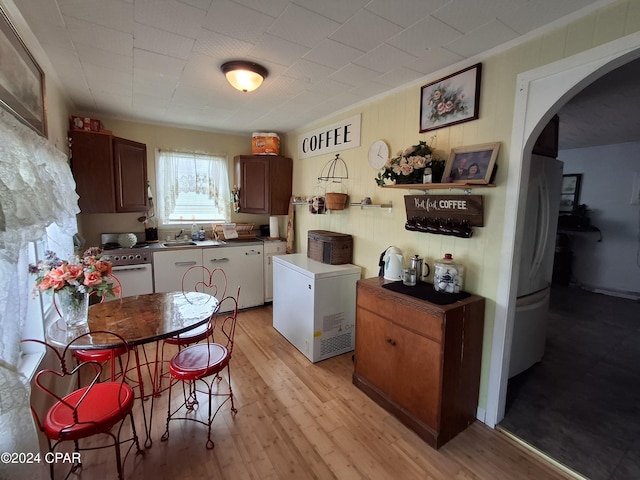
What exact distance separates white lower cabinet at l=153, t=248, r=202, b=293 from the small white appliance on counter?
1.25 metres

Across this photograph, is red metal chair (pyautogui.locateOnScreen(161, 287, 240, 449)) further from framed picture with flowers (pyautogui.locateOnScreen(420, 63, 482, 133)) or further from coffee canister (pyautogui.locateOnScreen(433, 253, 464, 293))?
framed picture with flowers (pyautogui.locateOnScreen(420, 63, 482, 133))

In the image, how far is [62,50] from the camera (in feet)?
6.50

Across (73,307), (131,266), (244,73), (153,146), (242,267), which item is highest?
(244,73)

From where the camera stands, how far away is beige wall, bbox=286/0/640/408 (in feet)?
5.09

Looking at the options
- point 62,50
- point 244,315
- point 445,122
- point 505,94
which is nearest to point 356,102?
point 445,122

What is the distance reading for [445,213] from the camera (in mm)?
2180

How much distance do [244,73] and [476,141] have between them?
168cm

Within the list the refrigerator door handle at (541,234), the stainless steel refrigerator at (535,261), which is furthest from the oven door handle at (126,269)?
the refrigerator door handle at (541,234)

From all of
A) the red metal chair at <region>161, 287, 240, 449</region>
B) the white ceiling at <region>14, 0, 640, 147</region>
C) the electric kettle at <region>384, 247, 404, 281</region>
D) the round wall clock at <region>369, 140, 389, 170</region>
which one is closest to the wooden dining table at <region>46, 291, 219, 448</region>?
the red metal chair at <region>161, 287, 240, 449</region>

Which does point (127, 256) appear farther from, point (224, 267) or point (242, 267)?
point (242, 267)

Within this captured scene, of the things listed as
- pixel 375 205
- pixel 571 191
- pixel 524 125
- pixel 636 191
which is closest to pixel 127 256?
pixel 375 205

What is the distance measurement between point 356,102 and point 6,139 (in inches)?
101

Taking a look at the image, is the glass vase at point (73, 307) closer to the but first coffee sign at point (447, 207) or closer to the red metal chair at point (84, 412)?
the red metal chair at point (84, 412)

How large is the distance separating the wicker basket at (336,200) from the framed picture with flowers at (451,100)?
1045 mm
